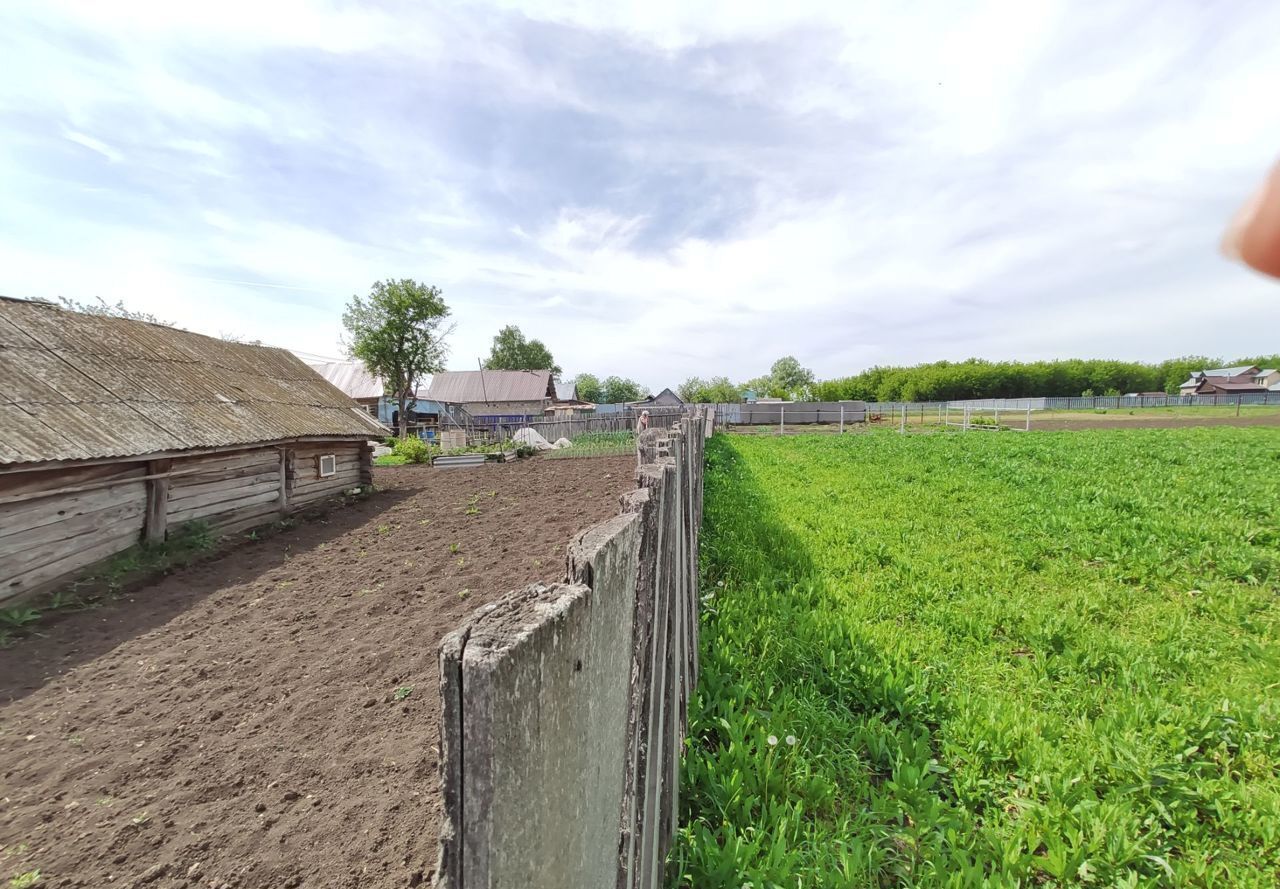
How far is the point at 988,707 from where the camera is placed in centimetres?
307

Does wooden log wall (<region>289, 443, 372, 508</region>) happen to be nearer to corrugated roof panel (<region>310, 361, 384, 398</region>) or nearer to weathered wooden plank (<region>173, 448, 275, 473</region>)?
weathered wooden plank (<region>173, 448, 275, 473</region>)

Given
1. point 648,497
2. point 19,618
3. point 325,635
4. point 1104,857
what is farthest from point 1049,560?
point 19,618

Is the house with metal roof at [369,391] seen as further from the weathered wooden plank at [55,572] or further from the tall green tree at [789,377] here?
the tall green tree at [789,377]

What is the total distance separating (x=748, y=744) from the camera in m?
2.67

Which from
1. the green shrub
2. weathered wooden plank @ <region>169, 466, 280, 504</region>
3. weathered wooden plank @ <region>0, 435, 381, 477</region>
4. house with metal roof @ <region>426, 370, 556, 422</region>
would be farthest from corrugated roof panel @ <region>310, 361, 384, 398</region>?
weathered wooden plank @ <region>169, 466, 280, 504</region>

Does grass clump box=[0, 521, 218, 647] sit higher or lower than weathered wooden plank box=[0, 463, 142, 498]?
lower

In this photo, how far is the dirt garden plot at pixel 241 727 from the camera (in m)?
2.71

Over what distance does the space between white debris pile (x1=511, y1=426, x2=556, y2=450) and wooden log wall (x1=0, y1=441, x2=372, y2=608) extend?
1247cm

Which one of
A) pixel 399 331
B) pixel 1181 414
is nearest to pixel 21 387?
pixel 399 331

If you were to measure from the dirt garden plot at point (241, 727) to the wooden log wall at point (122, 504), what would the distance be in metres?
0.86

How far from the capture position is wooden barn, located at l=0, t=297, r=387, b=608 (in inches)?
236

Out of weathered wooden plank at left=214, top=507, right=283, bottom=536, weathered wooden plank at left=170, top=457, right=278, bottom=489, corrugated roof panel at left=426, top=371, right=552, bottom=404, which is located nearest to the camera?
weathered wooden plank at left=170, top=457, right=278, bottom=489

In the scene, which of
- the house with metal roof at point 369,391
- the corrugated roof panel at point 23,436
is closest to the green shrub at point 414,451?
the corrugated roof panel at point 23,436

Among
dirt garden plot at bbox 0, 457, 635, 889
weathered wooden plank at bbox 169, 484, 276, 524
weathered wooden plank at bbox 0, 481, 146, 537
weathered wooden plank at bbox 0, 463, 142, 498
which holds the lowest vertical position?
dirt garden plot at bbox 0, 457, 635, 889
